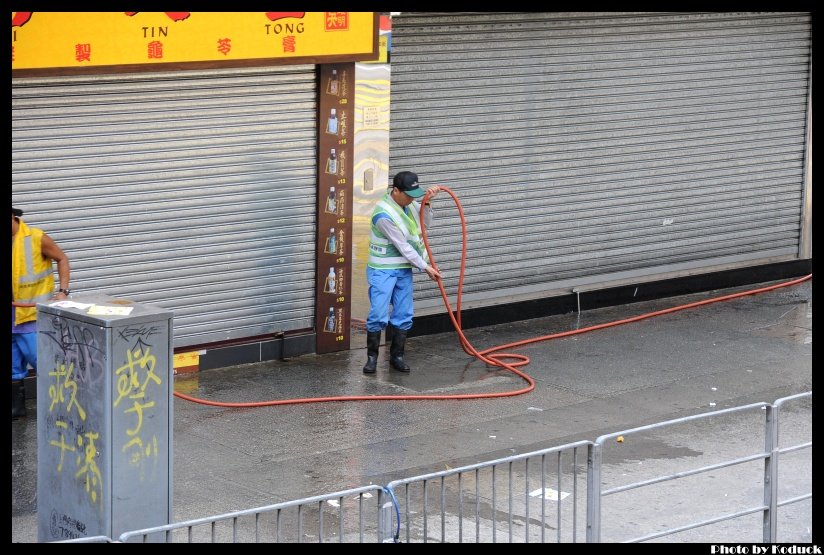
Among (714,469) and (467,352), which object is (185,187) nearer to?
(467,352)

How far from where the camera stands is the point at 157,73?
1135 cm

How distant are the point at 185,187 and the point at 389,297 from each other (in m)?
1.87

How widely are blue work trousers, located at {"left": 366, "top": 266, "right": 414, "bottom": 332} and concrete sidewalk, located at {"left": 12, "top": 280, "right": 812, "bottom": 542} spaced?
19.0 inches

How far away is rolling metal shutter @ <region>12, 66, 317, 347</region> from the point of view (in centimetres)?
1097

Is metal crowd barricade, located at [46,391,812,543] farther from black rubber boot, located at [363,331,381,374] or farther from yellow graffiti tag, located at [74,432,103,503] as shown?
black rubber boot, located at [363,331,381,374]

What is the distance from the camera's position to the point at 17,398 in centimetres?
1045

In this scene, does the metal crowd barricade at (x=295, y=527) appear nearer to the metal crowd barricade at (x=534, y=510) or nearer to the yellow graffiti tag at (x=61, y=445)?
the metal crowd barricade at (x=534, y=510)

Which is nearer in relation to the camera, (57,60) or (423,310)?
(57,60)

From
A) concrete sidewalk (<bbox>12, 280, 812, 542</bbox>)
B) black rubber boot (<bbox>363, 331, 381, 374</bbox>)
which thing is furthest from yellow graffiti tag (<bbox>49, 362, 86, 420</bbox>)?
black rubber boot (<bbox>363, 331, 381, 374</bbox>)

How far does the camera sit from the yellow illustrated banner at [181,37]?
1035 cm
